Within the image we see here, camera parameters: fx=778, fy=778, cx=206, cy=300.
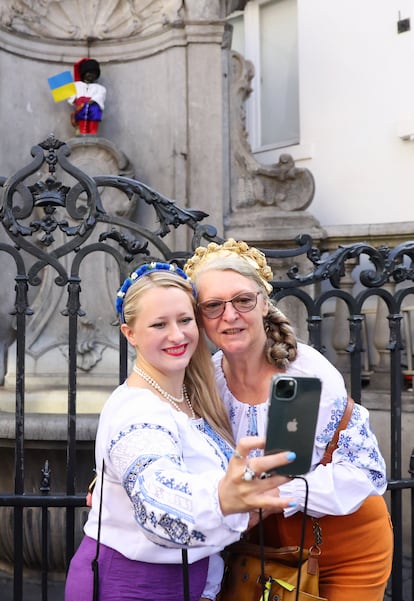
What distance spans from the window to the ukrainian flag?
116 inches

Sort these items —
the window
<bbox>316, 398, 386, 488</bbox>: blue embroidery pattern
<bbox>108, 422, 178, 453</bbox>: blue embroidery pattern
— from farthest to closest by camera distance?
the window → <bbox>316, 398, 386, 488</bbox>: blue embroidery pattern → <bbox>108, 422, 178, 453</bbox>: blue embroidery pattern

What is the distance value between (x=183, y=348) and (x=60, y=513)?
2.18 m

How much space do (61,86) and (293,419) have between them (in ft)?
13.9

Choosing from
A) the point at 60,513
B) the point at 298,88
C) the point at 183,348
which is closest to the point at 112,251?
the point at 183,348

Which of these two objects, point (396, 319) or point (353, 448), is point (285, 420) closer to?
point (353, 448)

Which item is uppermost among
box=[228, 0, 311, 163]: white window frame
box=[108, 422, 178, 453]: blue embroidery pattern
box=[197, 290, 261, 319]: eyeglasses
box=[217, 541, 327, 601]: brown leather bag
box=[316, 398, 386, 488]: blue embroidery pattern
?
box=[228, 0, 311, 163]: white window frame

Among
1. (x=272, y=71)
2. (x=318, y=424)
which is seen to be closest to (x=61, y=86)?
(x=272, y=71)

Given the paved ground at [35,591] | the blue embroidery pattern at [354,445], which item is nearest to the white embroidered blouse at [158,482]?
the blue embroidery pattern at [354,445]

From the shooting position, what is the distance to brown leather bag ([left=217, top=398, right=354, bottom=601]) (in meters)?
1.73

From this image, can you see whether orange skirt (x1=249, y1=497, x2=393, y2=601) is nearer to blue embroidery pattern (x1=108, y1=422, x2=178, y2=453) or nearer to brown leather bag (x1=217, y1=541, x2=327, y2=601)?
brown leather bag (x1=217, y1=541, x2=327, y2=601)

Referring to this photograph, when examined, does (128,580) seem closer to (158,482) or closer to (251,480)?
(158,482)

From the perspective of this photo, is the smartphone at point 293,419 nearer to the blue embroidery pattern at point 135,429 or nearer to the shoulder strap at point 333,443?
the blue embroidery pattern at point 135,429

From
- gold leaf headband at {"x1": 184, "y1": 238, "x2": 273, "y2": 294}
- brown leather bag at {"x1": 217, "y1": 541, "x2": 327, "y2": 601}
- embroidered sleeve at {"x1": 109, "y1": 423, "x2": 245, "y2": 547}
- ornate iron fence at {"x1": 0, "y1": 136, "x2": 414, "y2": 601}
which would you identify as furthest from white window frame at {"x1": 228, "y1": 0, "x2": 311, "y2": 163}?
embroidered sleeve at {"x1": 109, "y1": 423, "x2": 245, "y2": 547}

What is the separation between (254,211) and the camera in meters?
5.09
